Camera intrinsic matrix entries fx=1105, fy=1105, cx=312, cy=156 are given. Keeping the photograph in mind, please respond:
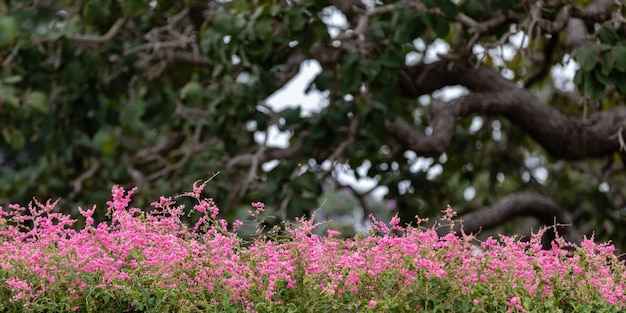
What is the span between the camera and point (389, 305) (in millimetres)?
3334

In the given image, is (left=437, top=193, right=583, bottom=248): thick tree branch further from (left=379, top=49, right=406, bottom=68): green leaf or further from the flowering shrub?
the flowering shrub

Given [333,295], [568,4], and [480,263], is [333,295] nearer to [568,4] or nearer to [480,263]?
[480,263]

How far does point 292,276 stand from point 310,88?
312cm

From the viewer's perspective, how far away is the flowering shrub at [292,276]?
340cm

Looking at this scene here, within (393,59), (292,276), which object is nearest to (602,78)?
(393,59)

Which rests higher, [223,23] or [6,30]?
[223,23]

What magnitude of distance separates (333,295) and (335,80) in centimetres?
320

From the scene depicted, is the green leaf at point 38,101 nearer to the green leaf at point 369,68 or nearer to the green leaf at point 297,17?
the green leaf at point 297,17

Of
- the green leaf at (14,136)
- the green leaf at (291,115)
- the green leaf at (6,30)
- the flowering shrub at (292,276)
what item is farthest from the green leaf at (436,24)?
the green leaf at (14,136)

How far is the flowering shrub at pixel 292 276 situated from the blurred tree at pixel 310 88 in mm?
2082

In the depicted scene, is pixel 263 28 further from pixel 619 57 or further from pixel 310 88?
pixel 619 57

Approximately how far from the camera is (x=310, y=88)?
6.48 meters

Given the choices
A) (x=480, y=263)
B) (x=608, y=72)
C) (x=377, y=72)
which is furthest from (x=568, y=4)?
(x=480, y=263)

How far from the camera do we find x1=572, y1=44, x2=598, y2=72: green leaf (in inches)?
211
